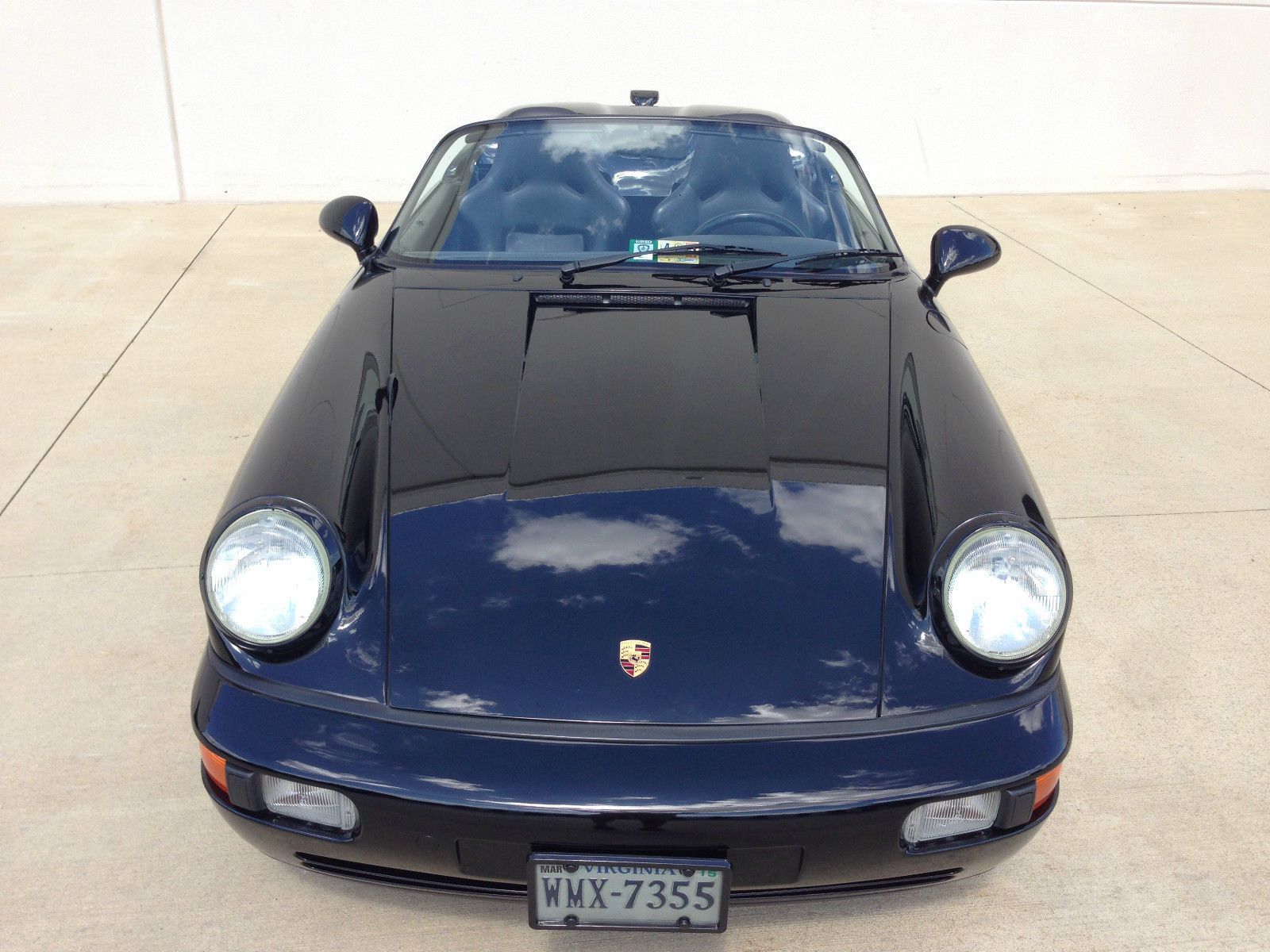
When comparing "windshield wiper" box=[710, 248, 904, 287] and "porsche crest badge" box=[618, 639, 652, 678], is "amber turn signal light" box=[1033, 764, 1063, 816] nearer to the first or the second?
"porsche crest badge" box=[618, 639, 652, 678]

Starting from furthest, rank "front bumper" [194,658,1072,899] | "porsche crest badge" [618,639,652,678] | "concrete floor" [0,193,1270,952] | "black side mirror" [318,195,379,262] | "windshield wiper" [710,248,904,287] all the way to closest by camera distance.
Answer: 1. "black side mirror" [318,195,379,262]
2. "windshield wiper" [710,248,904,287]
3. "concrete floor" [0,193,1270,952]
4. "porsche crest badge" [618,639,652,678]
5. "front bumper" [194,658,1072,899]

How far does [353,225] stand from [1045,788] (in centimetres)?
→ 228

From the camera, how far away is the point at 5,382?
4.27 meters

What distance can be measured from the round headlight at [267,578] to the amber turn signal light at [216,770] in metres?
0.19

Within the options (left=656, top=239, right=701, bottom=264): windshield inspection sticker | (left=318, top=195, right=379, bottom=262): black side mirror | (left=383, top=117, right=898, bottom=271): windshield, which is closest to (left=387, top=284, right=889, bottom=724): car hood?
(left=656, top=239, right=701, bottom=264): windshield inspection sticker

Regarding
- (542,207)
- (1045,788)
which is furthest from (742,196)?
(1045,788)

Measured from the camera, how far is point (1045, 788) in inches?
67.7

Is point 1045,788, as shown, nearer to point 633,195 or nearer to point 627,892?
point 627,892

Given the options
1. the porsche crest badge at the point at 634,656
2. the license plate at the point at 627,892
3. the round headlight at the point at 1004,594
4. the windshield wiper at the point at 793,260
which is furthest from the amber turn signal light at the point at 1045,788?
the windshield wiper at the point at 793,260

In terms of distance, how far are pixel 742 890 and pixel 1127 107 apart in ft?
26.1

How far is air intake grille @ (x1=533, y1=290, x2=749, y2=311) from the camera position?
2.46 meters

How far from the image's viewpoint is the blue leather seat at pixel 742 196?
2.83 meters

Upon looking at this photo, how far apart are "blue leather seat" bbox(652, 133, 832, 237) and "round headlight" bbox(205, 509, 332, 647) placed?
1365mm

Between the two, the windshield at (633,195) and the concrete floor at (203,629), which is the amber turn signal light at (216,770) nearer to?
the concrete floor at (203,629)
